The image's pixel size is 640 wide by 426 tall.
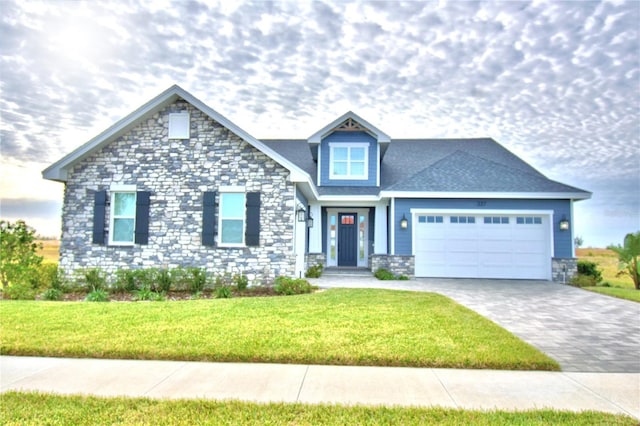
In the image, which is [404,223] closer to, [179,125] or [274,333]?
[179,125]

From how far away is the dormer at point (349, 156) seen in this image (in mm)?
16969

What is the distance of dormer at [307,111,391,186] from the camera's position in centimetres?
1697

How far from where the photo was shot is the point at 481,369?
4.81 metres

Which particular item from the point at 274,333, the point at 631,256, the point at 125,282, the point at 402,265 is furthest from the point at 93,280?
the point at 631,256

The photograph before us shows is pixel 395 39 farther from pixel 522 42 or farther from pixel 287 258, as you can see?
pixel 287 258

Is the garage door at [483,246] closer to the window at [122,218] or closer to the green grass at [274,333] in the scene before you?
the green grass at [274,333]

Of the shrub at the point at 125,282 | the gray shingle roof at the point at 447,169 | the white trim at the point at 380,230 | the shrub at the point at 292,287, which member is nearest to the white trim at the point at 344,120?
the gray shingle roof at the point at 447,169

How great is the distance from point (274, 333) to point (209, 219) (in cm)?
690

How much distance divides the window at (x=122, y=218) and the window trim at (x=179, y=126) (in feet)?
7.70

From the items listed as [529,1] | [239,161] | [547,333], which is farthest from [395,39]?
[547,333]

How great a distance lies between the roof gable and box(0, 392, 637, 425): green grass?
345 inches

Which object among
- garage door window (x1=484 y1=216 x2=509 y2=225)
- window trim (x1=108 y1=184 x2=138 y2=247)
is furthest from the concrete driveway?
window trim (x1=108 y1=184 x2=138 y2=247)

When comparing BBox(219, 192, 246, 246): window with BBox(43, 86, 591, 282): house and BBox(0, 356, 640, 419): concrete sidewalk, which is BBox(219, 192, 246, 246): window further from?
BBox(0, 356, 640, 419): concrete sidewalk

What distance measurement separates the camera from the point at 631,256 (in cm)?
1488
